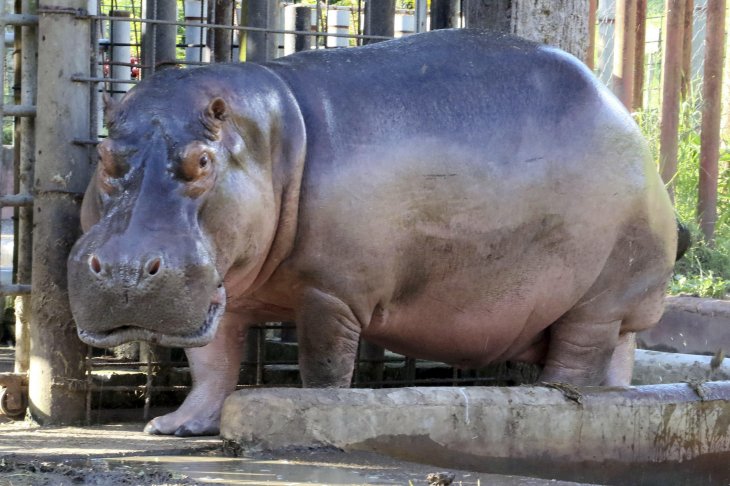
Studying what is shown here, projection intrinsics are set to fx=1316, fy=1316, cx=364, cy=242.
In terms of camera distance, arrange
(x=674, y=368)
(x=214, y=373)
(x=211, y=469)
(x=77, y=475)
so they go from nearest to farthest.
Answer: (x=77, y=475) < (x=211, y=469) < (x=214, y=373) < (x=674, y=368)

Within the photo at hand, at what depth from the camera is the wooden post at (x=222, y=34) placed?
623 cm

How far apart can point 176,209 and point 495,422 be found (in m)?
1.19

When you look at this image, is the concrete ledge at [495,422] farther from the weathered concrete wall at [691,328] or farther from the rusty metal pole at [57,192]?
the weathered concrete wall at [691,328]

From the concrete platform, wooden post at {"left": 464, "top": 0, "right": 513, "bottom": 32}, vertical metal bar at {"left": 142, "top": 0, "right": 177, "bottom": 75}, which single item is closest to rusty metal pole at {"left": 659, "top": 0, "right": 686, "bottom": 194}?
wooden post at {"left": 464, "top": 0, "right": 513, "bottom": 32}

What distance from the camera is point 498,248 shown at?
16.5 ft

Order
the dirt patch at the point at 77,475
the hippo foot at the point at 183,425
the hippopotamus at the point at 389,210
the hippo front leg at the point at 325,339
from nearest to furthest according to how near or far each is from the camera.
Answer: the dirt patch at the point at 77,475 < the hippopotamus at the point at 389,210 < the hippo front leg at the point at 325,339 < the hippo foot at the point at 183,425

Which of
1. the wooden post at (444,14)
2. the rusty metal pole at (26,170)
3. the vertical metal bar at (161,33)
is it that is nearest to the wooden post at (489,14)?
the wooden post at (444,14)

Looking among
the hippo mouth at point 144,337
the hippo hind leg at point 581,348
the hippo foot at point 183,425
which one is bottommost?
the hippo foot at point 183,425

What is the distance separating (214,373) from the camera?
5125mm

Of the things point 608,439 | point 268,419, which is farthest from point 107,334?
point 608,439

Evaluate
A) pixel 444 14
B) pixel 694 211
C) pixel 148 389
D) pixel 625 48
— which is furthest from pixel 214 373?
pixel 694 211

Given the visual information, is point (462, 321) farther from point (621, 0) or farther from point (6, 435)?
point (621, 0)

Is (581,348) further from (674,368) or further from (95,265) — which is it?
(95,265)

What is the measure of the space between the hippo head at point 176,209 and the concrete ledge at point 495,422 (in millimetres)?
386
